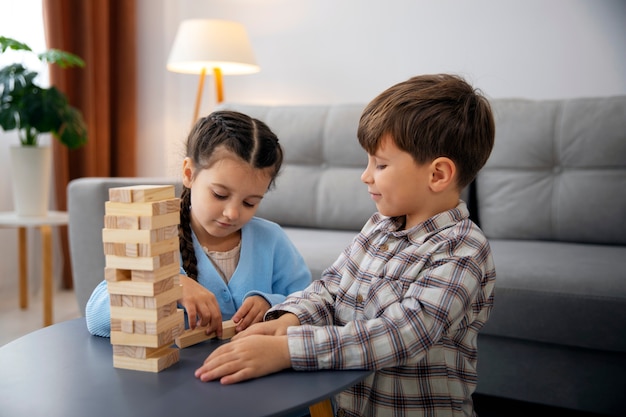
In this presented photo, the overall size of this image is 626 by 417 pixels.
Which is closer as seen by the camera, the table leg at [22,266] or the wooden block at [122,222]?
the wooden block at [122,222]

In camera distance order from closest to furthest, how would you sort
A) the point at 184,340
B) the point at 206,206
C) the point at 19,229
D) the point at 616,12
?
1. the point at 184,340
2. the point at 206,206
3. the point at 616,12
4. the point at 19,229

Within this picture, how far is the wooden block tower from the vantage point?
813mm

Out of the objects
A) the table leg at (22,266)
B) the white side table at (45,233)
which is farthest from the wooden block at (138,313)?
the table leg at (22,266)

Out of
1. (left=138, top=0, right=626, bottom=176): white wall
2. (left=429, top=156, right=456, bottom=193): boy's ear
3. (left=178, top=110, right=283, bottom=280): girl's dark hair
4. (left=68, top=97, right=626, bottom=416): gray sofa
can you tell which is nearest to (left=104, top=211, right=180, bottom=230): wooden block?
(left=178, top=110, right=283, bottom=280): girl's dark hair

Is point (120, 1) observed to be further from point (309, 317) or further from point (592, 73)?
point (309, 317)

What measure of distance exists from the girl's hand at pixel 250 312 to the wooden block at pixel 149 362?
176 mm

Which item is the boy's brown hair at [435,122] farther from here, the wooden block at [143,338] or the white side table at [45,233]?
the white side table at [45,233]

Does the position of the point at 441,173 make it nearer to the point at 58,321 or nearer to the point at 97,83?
the point at 58,321

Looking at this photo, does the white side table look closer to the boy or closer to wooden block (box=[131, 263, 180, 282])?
the boy

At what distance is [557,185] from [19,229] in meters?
2.51

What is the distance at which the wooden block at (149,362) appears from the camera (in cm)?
83

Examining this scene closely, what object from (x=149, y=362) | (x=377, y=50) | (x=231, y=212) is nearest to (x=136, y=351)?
(x=149, y=362)

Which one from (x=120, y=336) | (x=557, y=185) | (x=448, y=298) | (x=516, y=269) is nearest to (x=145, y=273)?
(x=120, y=336)

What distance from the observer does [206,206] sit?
3.89 feet
